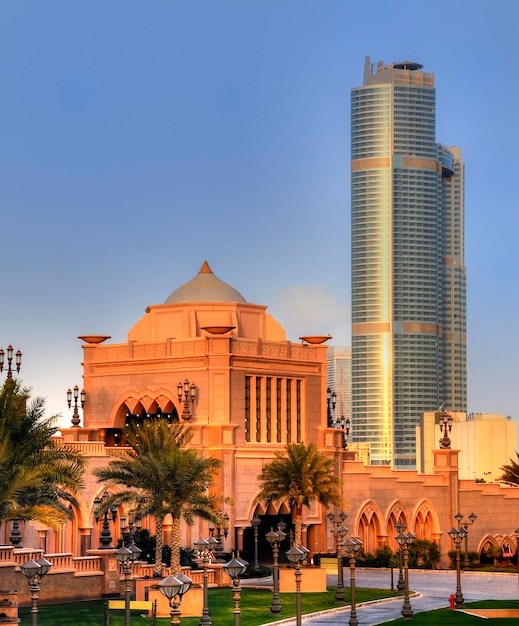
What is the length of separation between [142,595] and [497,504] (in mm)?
34439

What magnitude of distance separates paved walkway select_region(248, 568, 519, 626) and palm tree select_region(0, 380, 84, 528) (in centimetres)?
751

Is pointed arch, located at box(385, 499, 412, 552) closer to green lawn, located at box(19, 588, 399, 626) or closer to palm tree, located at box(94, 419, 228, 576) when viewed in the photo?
green lawn, located at box(19, 588, 399, 626)

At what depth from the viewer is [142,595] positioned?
49969 mm

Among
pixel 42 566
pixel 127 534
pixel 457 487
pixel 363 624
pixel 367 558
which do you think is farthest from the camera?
pixel 457 487

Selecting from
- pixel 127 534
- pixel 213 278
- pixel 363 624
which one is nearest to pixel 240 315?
pixel 213 278

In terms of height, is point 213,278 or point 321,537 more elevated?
point 213,278

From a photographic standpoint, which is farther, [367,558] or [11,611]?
[367,558]

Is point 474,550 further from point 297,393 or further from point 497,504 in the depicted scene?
point 297,393

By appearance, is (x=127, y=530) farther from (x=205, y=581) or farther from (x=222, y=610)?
(x=205, y=581)

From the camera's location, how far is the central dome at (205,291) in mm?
73625

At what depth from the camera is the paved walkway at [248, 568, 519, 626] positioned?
47281 millimetres

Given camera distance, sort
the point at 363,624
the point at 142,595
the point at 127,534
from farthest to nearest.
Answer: the point at 127,534 < the point at 142,595 < the point at 363,624

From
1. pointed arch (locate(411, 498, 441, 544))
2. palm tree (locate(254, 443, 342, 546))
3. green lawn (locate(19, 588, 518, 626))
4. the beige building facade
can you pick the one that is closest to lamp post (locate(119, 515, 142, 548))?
the beige building facade

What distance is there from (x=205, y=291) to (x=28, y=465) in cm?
2976
